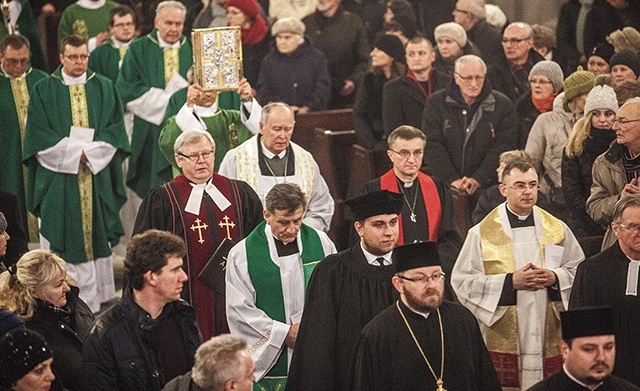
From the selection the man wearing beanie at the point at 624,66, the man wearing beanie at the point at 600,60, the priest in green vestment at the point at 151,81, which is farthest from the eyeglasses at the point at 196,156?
the man wearing beanie at the point at 600,60

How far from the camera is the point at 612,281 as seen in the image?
346 inches

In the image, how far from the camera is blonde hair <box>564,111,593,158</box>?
416 inches

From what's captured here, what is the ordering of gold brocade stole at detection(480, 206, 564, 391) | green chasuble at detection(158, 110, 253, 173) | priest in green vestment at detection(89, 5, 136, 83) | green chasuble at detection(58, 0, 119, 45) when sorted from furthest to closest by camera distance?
1. green chasuble at detection(58, 0, 119, 45)
2. priest in green vestment at detection(89, 5, 136, 83)
3. green chasuble at detection(158, 110, 253, 173)
4. gold brocade stole at detection(480, 206, 564, 391)

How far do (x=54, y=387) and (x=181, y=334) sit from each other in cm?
75

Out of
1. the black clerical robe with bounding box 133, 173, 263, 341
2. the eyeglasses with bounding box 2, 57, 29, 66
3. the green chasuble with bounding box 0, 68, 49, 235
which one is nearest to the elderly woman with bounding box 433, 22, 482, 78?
the green chasuble with bounding box 0, 68, 49, 235

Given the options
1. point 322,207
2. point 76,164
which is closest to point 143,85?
point 76,164

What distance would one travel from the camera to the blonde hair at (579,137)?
10562 millimetres

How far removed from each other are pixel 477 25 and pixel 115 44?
3956 millimetres

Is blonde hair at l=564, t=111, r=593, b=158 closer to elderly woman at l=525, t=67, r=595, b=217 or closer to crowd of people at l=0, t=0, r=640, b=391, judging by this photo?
crowd of people at l=0, t=0, r=640, b=391

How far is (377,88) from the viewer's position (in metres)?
13.3

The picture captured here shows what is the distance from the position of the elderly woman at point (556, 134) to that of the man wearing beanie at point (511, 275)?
73.2 inches

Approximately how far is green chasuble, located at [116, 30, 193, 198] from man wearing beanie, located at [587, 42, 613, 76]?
4.16 meters

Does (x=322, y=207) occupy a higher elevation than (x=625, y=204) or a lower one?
lower

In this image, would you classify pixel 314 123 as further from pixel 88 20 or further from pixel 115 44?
pixel 88 20
